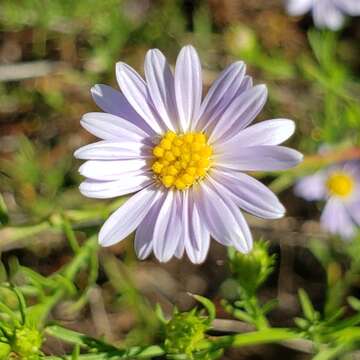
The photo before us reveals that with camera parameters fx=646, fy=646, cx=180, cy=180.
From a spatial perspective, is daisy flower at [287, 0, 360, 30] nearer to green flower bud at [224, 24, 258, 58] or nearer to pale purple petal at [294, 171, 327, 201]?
green flower bud at [224, 24, 258, 58]

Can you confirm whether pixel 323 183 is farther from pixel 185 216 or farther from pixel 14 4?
pixel 14 4

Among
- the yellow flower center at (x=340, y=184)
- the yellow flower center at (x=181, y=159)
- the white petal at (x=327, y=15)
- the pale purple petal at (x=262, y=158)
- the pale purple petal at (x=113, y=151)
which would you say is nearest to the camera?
the pale purple petal at (x=262, y=158)

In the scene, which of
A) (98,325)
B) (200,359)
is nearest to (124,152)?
(200,359)

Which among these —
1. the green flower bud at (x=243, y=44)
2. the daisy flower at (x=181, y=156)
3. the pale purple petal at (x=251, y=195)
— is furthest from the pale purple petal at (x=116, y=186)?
the green flower bud at (x=243, y=44)

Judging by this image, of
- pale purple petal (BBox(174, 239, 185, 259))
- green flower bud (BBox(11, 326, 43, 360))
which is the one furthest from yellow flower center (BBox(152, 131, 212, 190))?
green flower bud (BBox(11, 326, 43, 360))

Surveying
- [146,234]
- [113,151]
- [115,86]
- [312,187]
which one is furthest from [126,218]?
[115,86]

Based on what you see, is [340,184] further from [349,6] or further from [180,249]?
[180,249]

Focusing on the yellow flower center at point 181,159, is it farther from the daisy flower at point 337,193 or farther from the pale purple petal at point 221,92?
the daisy flower at point 337,193
